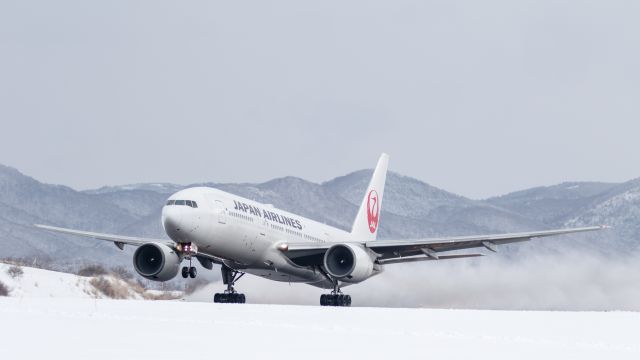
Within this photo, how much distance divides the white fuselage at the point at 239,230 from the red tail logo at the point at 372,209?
10718 mm

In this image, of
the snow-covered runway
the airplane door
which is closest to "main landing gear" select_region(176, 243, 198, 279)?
the airplane door

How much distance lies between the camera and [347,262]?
45.4m

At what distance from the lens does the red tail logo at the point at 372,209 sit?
2387 inches

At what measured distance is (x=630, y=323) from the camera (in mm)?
30156

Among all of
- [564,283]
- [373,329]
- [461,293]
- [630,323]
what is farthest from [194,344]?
[564,283]

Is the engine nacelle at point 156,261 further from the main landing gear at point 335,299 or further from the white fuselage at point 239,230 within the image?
the main landing gear at point 335,299

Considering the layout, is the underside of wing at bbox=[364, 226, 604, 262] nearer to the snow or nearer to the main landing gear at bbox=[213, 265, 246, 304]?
the main landing gear at bbox=[213, 265, 246, 304]

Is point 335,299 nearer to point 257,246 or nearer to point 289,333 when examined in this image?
point 257,246

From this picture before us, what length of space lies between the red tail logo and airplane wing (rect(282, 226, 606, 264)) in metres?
8.76

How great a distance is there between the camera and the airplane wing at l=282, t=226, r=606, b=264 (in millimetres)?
45688

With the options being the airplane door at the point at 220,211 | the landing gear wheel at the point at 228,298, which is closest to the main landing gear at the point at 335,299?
the landing gear wheel at the point at 228,298

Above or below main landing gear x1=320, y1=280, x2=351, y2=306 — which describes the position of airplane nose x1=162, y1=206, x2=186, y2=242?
above

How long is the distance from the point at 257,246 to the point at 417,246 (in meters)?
8.47

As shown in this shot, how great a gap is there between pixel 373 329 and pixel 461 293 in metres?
38.1
